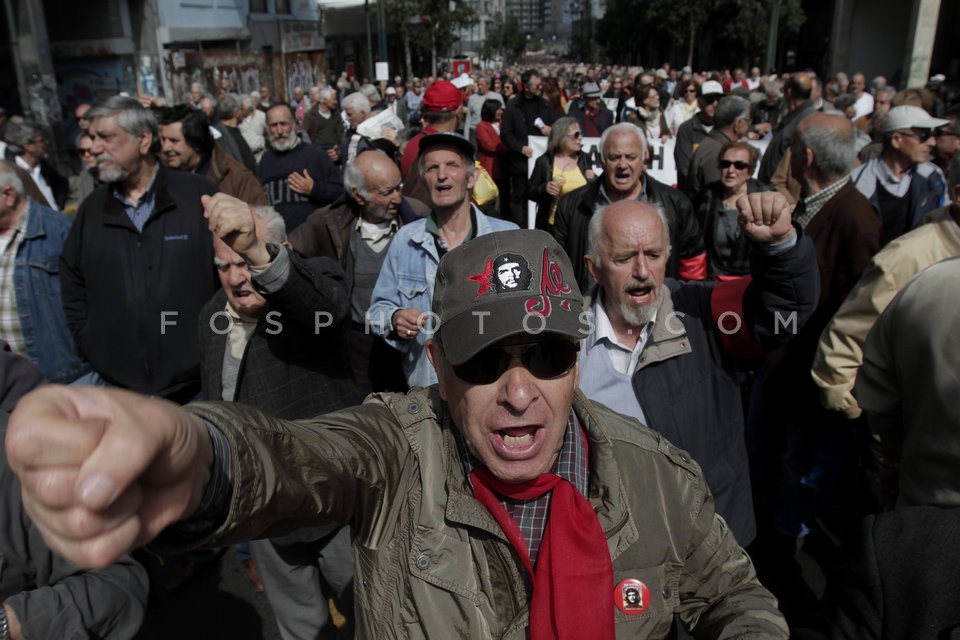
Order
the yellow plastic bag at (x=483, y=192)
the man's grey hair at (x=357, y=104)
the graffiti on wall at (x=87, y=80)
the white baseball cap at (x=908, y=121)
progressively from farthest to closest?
the graffiti on wall at (x=87, y=80) → the man's grey hair at (x=357, y=104) → the yellow plastic bag at (x=483, y=192) → the white baseball cap at (x=908, y=121)

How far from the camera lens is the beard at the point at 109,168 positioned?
3676 millimetres

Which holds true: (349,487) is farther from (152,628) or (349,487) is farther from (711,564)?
(152,628)

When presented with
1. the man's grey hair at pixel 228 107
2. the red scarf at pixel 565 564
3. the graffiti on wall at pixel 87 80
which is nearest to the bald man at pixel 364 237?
the red scarf at pixel 565 564

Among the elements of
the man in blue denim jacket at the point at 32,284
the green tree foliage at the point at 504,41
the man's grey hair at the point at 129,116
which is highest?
the green tree foliage at the point at 504,41

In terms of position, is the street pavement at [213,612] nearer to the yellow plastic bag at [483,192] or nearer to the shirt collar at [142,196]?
the shirt collar at [142,196]

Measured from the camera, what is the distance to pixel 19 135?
697 cm

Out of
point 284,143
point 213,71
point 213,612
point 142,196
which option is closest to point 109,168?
point 142,196

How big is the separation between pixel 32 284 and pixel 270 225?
1.75 m

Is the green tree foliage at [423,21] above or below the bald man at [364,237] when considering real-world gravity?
above

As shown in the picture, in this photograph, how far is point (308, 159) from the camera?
20.1 feet

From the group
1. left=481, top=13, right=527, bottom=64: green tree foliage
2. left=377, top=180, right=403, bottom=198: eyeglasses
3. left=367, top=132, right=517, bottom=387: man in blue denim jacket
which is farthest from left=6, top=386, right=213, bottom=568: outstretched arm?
left=481, top=13, right=527, bottom=64: green tree foliage

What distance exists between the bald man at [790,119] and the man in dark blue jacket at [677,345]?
4197 millimetres

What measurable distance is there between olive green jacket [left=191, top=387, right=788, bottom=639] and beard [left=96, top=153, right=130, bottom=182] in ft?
8.83

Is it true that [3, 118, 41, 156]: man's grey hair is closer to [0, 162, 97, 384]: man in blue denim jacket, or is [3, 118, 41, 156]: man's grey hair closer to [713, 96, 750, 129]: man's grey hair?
[0, 162, 97, 384]: man in blue denim jacket
